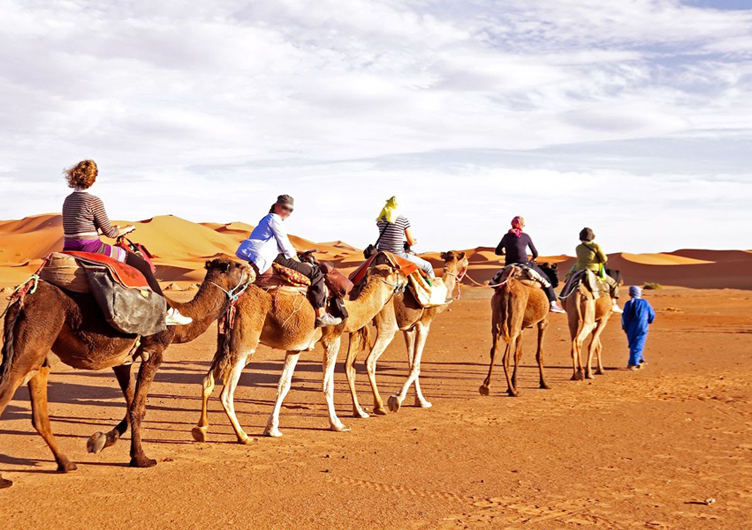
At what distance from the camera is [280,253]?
33.0 ft

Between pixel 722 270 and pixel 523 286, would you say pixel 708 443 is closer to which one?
pixel 523 286

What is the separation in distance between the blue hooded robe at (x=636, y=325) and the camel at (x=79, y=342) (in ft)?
34.5

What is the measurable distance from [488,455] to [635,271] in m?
65.3

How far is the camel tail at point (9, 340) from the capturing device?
716 cm

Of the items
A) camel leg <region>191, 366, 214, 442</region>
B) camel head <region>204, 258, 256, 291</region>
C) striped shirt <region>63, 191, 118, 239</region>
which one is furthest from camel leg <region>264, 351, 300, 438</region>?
striped shirt <region>63, 191, 118, 239</region>

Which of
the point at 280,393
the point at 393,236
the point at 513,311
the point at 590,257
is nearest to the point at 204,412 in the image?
the point at 280,393

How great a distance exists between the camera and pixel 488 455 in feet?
29.3

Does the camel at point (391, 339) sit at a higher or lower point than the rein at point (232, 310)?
lower

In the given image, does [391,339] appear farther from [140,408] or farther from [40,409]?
[40,409]

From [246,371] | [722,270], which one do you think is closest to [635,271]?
[722,270]

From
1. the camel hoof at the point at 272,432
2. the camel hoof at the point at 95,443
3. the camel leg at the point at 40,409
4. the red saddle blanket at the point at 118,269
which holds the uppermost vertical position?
the red saddle blanket at the point at 118,269

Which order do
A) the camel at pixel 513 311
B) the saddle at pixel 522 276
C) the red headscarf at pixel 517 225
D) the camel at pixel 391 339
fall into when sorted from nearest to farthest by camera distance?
the camel at pixel 391 339, the camel at pixel 513 311, the saddle at pixel 522 276, the red headscarf at pixel 517 225

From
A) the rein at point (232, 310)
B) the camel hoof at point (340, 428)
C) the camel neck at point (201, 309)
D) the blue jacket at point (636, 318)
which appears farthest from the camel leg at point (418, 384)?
the blue jacket at point (636, 318)

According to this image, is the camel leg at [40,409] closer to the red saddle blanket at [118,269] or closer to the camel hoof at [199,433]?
the red saddle blanket at [118,269]
